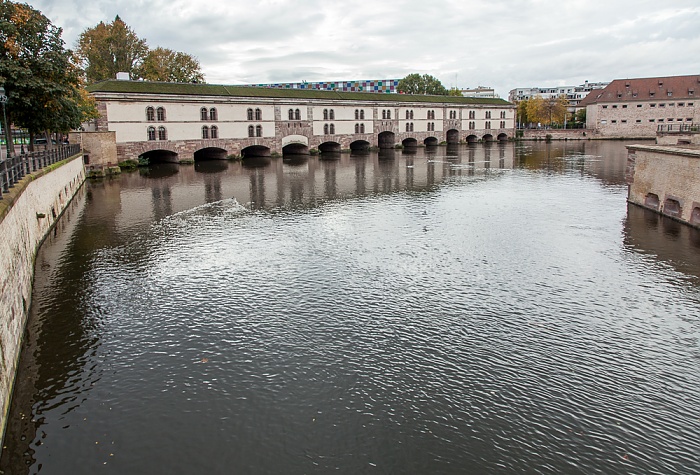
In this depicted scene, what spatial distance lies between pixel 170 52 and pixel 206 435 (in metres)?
80.5

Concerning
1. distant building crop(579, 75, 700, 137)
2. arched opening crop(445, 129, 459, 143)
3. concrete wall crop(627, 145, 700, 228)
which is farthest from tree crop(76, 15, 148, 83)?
distant building crop(579, 75, 700, 137)

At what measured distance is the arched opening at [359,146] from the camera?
279ft

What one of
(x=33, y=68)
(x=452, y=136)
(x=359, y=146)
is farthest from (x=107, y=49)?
(x=452, y=136)

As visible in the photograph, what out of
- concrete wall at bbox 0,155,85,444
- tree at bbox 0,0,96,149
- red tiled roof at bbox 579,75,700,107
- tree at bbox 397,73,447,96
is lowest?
concrete wall at bbox 0,155,85,444

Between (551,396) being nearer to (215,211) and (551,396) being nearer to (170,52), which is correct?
(215,211)

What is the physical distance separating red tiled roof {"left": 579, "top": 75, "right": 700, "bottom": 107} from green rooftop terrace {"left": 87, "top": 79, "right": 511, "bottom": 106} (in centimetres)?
3769

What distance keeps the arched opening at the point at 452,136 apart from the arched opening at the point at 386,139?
14.6 m

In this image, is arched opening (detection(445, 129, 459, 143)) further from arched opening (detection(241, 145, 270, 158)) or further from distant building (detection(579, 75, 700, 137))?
arched opening (detection(241, 145, 270, 158))

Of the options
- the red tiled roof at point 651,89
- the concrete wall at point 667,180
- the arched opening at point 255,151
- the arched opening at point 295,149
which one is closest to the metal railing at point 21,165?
the concrete wall at point 667,180

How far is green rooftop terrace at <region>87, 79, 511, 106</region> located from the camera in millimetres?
59000

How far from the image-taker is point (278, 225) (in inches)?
1092

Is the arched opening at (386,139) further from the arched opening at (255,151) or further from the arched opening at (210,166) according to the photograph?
the arched opening at (210,166)

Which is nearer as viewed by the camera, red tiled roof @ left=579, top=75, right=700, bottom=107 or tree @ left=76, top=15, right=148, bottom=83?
tree @ left=76, top=15, right=148, bottom=83

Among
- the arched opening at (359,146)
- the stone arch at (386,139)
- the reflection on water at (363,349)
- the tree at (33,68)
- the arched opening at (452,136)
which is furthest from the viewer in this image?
the arched opening at (452,136)
